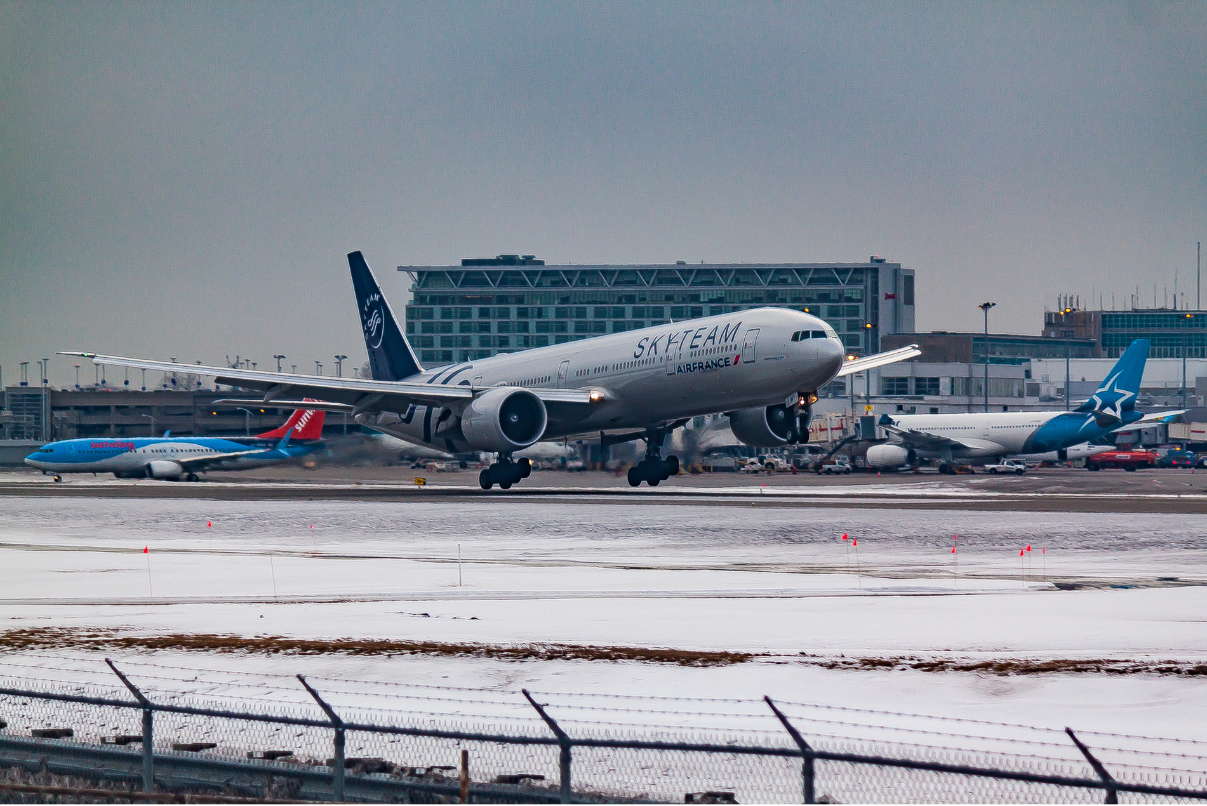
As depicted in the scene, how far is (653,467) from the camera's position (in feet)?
192

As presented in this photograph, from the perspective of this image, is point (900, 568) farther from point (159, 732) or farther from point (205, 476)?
point (205, 476)

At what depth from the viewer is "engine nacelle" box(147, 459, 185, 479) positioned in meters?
86.9

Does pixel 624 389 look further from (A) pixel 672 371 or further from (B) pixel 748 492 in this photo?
(B) pixel 748 492

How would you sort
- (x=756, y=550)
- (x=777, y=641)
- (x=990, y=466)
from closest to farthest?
(x=777, y=641) → (x=756, y=550) → (x=990, y=466)

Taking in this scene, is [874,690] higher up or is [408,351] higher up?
[408,351]

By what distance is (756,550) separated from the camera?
30.8 m

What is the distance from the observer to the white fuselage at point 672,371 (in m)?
47.8

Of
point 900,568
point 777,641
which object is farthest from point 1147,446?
point 777,641

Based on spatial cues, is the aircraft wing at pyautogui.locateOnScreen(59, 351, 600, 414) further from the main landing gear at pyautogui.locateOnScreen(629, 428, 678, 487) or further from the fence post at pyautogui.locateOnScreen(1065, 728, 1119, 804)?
the fence post at pyautogui.locateOnScreen(1065, 728, 1119, 804)

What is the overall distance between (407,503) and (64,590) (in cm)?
2285

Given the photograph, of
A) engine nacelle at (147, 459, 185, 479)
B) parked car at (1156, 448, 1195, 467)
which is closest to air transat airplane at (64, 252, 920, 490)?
engine nacelle at (147, 459, 185, 479)

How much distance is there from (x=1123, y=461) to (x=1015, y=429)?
43.1 feet

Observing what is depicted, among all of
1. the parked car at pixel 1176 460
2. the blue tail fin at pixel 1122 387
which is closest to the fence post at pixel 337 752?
the blue tail fin at pixel 1122 387

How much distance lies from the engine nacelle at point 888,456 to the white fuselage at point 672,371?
42436 mm
